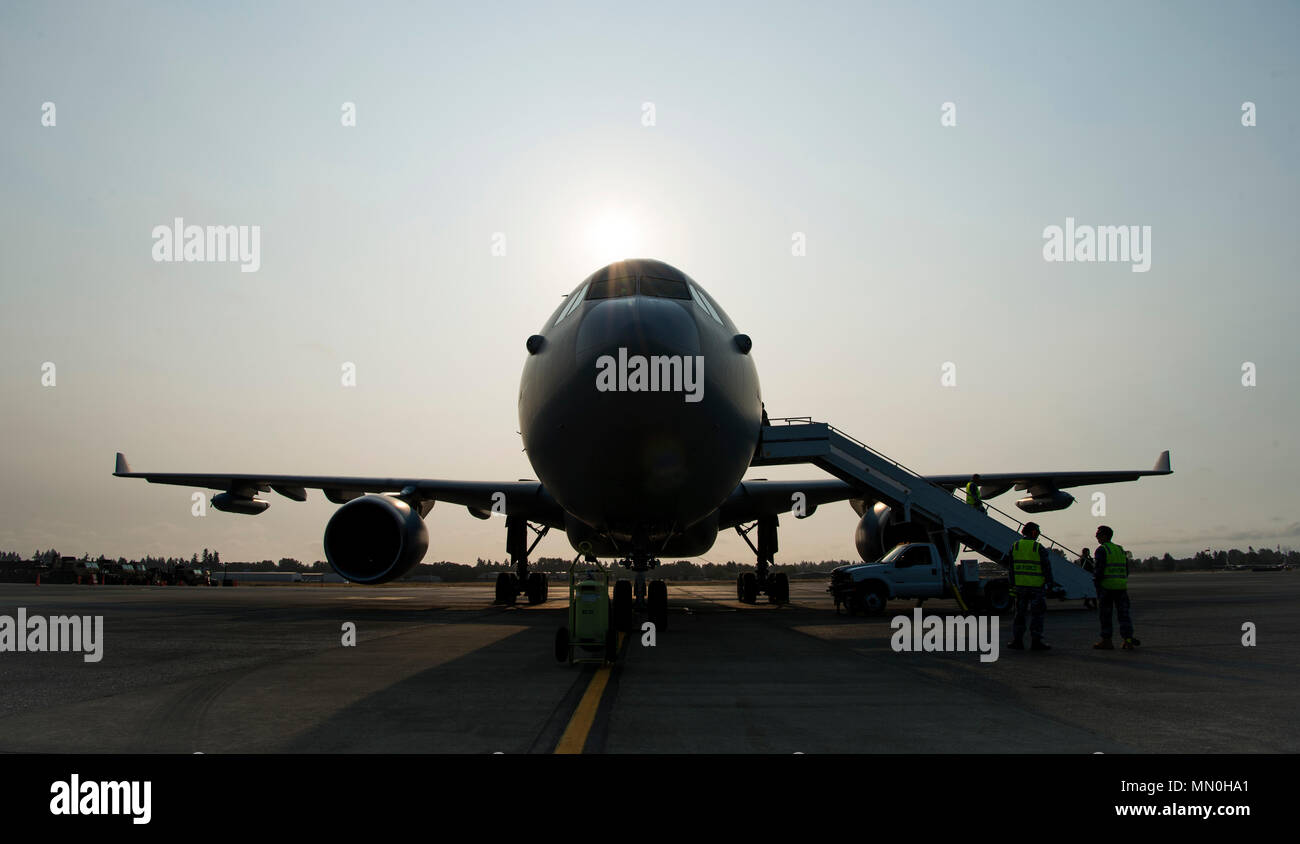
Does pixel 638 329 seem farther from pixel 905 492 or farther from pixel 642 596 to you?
pixel 905 492

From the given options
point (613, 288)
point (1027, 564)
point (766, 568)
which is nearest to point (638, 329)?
point (613, 288)

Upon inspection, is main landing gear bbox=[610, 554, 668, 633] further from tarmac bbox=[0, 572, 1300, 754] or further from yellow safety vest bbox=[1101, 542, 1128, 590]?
yellow safety vest bbox=[1101, 542, 1128, 590]

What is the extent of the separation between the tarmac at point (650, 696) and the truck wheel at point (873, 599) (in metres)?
4.87

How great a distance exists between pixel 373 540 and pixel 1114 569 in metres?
12.9

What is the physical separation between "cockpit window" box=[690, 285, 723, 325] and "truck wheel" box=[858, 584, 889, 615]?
8.24 meters

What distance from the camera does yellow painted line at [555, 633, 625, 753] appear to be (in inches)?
188

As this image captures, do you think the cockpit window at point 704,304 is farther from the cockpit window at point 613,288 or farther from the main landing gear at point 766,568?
the main landing gear at point 766,568

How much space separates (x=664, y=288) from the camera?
1065 cm

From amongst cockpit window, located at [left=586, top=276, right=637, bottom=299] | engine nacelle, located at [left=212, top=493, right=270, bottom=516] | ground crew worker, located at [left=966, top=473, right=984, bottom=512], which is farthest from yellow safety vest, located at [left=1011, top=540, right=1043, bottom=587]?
engine nacelle, located at [left=212, top=493, right=270, bottom=516]

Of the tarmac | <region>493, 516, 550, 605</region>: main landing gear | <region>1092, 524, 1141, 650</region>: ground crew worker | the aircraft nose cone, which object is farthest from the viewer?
<region>493, 516, 550, 605</region>: main landing gear
